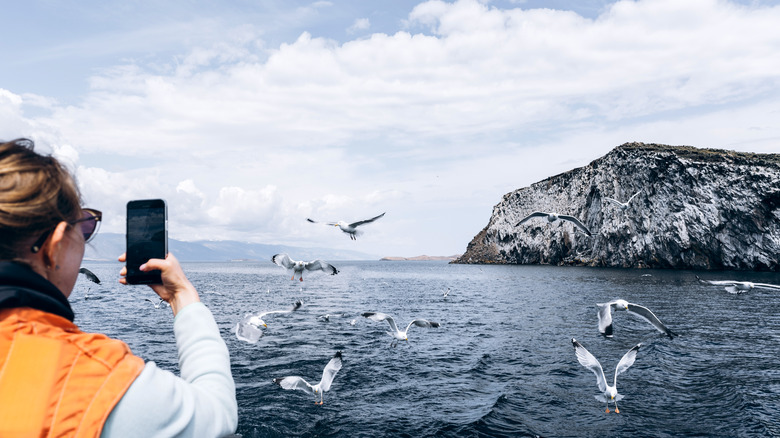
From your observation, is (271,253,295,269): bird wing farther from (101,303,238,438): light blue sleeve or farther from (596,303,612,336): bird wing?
(101,303,238,438): light blue sleeve

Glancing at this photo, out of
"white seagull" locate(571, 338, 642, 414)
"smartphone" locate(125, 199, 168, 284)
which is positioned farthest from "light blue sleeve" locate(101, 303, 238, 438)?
"white seagull" locate(571, 338, 642, 414)

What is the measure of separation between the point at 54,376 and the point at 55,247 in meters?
0.48

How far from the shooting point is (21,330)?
1225mm

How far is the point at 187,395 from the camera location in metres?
1.48

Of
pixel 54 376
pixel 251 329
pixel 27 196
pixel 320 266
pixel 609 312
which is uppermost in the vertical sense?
pixel 27 196

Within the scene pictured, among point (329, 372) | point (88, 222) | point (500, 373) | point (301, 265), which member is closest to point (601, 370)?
point (500, 373)

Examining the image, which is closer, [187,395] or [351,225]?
[187,395]

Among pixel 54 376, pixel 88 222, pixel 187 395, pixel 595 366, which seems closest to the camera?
pixel 54 376

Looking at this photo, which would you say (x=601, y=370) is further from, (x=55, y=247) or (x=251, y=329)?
(x=55, y=247)

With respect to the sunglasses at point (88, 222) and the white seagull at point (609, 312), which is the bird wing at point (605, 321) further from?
the sunglasses at point (88, 222)

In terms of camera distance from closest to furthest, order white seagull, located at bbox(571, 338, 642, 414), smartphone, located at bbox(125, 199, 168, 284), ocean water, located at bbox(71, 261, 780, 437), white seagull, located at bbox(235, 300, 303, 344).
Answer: smartphone, located at bbox(125, 199, 168, 284)
ocean water, located at bbox(71, 261, 780, 437)
white seagull, located at bbox(571, 338, 642, 414)
white seagull, located at bbox(235, 300, 303, 344)

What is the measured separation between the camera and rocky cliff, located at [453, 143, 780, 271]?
→ 221ft

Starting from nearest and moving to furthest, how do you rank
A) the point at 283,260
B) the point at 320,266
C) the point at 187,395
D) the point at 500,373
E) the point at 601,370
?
the point at 187,395
the point at 601,370
the point at 283,260
the point at 320,266
the point at 500,373

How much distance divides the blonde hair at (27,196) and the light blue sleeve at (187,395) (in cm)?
57
